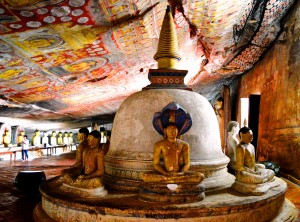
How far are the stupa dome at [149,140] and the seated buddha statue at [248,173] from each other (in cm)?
45

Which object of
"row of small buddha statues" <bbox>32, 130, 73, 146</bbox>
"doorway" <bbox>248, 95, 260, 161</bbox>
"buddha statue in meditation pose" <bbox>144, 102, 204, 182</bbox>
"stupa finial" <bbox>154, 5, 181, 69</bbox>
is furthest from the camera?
"row of small buddha statues" <bbox>32, 130, 73, 146</bbox>

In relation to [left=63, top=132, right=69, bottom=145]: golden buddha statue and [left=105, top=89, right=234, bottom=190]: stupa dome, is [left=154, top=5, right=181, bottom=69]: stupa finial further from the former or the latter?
[left=63, top=132, right=69, bottom=145]: golden buddha statue

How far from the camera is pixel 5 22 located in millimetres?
4617

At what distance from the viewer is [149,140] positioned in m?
4.82

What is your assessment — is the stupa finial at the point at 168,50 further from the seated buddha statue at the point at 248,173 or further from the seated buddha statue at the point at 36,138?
the seated buddha statue at the point at 36,138

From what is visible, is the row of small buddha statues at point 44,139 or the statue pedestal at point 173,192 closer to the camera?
the statue pedestal at point 173,192

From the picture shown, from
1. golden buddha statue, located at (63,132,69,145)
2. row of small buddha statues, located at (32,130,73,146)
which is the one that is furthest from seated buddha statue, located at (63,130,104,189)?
golden buddha statue, located at (63,132,69,145)

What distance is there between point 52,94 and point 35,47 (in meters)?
4.03

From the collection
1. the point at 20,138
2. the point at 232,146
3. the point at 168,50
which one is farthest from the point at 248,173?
the point at 20,138

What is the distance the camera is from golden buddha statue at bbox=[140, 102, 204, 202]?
3816 mm

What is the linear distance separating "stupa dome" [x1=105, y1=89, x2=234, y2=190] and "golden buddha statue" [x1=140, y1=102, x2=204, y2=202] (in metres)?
0.59

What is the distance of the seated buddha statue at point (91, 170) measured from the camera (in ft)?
13.2

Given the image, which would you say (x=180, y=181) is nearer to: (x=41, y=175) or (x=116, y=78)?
(x=41, y=175)

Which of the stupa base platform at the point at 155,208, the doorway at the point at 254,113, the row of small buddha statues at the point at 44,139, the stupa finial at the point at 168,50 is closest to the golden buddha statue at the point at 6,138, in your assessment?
the row of small buddha statues at the point at 44,139
